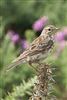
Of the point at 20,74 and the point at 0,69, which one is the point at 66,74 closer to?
the point at 20,74

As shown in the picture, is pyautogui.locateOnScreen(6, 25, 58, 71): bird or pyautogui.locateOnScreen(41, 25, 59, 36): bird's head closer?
pyautogui.locateOnScreen(6, 25, 58, 71): bird

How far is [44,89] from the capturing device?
3709 mm

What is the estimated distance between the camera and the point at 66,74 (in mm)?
8266

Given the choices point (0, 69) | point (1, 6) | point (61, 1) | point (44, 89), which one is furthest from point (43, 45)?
point (61, 1)

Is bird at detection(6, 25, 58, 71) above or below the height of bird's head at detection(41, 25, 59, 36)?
below

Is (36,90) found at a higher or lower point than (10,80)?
lower

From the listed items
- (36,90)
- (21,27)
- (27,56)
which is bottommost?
(36,90)

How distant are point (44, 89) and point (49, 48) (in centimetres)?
156

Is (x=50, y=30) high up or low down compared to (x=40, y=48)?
up

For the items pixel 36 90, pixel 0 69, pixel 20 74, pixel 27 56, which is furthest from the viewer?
pixel 20 74

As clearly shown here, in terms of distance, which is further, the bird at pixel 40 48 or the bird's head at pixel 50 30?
the bird's head at pixel 50 30

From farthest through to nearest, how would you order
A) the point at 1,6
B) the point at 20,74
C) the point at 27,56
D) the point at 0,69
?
the point at 1,6 < the point at 20,74 < the point at 0,69 < the point at 27,56

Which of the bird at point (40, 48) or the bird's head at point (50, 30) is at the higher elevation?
the bird's head at point (50, 30)

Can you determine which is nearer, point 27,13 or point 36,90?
point 36,90
